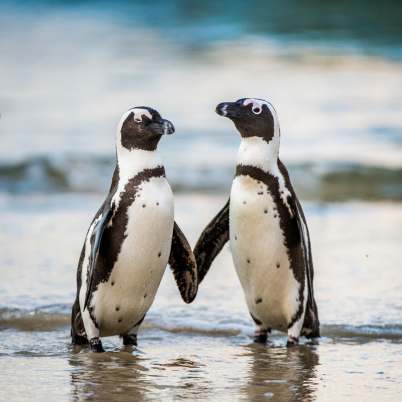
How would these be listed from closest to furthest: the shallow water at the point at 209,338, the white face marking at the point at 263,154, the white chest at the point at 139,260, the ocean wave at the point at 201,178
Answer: the shallow water at the point at 209,338 < the white chest at the point at 139,260 < the white face marking at the point at 263,154 < the ocean wave at the point at 201,178

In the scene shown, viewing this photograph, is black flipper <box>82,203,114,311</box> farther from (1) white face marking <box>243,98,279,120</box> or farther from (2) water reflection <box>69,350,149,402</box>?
(1) white face marking <box>243,98,279,120</box>

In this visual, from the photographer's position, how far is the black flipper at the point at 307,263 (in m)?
5.65

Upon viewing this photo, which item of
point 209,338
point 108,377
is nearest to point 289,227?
point 209,338

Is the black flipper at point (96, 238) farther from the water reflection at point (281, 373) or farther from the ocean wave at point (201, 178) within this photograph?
the ocean wave at point (201, 178)

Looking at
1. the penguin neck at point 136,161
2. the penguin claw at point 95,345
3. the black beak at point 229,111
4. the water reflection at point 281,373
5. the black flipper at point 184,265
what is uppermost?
the black beak at point 229,111

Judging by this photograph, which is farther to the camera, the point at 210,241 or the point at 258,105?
the point at 210,241

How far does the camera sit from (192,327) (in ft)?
19.7

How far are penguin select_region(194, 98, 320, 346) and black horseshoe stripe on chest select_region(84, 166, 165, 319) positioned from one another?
48 centimetres

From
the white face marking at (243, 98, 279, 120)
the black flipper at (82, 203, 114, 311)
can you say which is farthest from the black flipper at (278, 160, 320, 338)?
the black flipper at (82, 203, 114, 311)

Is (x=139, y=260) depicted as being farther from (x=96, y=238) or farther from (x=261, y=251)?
(x=261, y=251)

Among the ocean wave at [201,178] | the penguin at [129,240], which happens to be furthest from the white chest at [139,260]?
the ocean wave at [201,178]

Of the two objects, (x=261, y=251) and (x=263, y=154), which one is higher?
(x=263, y=154)

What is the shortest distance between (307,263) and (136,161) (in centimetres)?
93

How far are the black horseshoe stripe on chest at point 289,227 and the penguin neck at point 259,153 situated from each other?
1.2 inches
